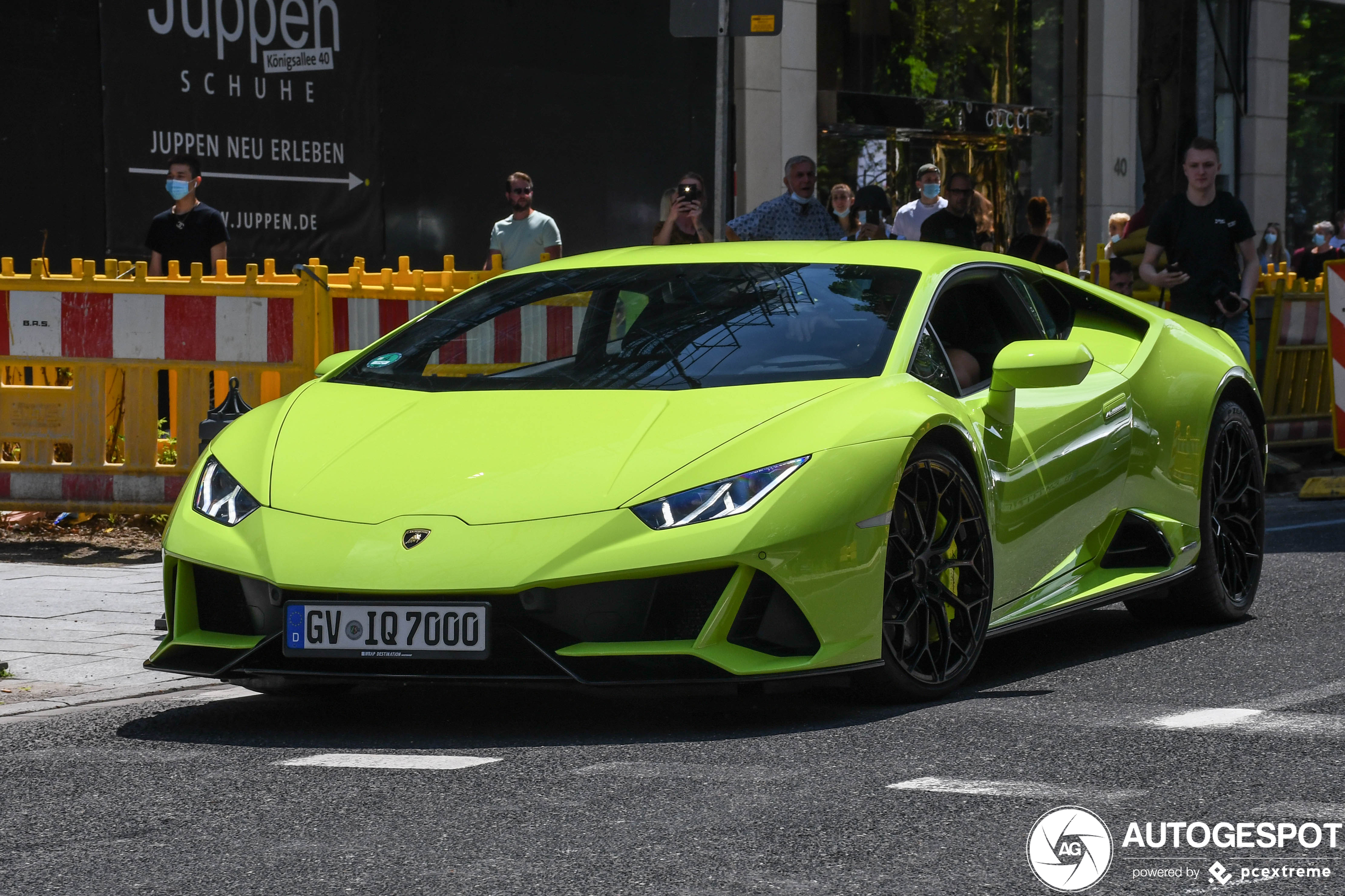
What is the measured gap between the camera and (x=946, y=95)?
22.2m

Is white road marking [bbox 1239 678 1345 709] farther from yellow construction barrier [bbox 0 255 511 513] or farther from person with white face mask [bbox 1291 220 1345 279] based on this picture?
person with white face mask [bbox 1291 220 1345 279]

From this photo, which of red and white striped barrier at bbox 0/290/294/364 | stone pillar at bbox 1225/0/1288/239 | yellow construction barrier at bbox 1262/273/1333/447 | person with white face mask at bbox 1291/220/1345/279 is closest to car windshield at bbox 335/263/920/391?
red and white striped barrier at bbox 0/290/294/364

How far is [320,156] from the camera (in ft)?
48.6

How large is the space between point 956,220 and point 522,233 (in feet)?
8.94

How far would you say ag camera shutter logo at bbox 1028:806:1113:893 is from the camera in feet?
12.1

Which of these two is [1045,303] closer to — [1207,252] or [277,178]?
[1207,252]

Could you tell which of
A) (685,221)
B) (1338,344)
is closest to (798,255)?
(685,221)

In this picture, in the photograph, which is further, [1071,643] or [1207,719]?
[1071,643]

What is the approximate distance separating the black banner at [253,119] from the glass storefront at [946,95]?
6.56m

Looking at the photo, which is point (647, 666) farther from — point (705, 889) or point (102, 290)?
point (102, 290)

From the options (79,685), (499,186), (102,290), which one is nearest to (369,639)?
(79,685)

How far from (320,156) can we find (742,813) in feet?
37.1

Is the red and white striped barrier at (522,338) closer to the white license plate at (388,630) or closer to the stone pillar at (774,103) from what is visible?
the white license plate at (388,630)

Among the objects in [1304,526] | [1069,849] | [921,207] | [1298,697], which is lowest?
[1304,526]
